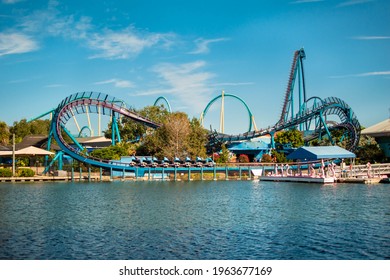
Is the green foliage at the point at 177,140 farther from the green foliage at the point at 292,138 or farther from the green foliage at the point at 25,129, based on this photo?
the green foliage at the point at 25,129

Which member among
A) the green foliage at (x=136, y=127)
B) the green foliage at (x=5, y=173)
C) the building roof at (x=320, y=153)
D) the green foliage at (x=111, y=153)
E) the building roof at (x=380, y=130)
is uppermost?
the green foliage at (x=136, y=127)

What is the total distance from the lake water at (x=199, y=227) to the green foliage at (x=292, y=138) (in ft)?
131

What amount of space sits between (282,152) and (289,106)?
36.5 ft

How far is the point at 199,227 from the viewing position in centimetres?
2109

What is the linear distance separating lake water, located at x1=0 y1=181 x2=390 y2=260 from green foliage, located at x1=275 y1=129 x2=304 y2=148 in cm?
3979

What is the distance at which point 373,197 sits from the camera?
31.9 m

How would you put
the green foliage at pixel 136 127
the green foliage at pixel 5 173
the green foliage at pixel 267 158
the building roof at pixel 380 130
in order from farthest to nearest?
the green foliage at pixel 136 127 < the green foliage at pixel 267 158 < the building roof at pixel 380 130 < the green foliage at pixel 5 173

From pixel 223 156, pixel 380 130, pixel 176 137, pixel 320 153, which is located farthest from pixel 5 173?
A: pixel 380 130

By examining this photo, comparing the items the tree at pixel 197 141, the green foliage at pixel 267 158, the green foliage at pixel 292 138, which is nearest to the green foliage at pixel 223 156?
the tree at pixel 197 141

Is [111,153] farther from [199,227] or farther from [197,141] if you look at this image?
[199,227]

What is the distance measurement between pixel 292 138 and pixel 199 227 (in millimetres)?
54234

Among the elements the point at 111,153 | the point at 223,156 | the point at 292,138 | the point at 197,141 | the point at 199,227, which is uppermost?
the point at 292,138

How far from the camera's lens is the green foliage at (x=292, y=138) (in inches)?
2891
